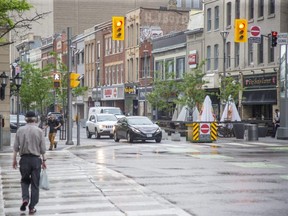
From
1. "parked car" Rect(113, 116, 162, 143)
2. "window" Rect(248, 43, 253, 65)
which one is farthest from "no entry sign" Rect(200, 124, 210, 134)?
"window" Rect(248, 43, 253, 65)

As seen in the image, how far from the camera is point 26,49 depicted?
346ft

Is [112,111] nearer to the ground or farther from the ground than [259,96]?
nearer to the ground

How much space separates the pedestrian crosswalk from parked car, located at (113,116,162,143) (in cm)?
1612

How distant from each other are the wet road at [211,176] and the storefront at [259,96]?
18.9 metres

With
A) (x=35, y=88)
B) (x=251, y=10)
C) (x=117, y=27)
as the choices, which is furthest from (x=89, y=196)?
(x=35, y=88)

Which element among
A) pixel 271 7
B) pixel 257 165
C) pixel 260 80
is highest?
pixel 271 7

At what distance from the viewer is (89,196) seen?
13.7 meters

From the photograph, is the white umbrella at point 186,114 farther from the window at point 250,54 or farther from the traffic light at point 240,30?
the traffic light at point 240,30

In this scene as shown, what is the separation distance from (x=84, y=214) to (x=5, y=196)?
10.5ft

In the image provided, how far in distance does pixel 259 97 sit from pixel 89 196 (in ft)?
121

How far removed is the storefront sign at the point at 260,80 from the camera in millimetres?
47588

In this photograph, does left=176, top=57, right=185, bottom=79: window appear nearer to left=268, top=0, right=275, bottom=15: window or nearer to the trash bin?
left=268, top=0, right=275, bottom=15: window

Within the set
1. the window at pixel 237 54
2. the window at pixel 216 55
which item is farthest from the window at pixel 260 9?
the window at pixel 216 55

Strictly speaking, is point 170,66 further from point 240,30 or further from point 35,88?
point 240,30
